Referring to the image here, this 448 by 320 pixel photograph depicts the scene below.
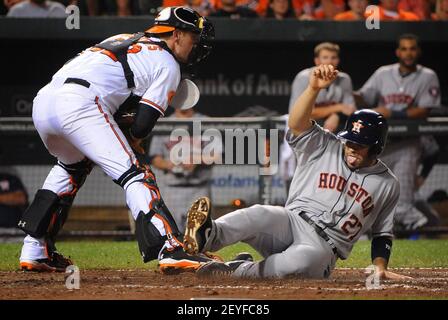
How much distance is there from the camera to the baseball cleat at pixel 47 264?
621cm

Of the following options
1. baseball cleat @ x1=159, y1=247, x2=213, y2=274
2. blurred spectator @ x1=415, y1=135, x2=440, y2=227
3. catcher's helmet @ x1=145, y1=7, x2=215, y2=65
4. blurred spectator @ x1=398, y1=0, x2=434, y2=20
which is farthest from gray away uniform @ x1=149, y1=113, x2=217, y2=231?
baseball cleat @ x1=159, y1=247, x2=213, y2=274

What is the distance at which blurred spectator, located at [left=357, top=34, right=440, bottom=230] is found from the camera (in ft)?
33.7

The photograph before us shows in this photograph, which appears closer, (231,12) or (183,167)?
(183,167)

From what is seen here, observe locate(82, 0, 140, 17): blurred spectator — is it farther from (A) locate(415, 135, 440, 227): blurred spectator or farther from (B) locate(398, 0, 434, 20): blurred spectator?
(A) locate(415, 135, 440, 227): blurred spectator

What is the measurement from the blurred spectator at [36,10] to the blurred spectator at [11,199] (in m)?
1.73

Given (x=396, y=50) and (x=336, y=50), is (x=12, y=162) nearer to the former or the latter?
(x=336, y=50)

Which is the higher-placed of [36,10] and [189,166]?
[36,10]

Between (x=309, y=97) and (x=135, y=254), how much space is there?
119 inches

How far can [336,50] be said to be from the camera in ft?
32.3

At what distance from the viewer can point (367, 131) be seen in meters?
5.68

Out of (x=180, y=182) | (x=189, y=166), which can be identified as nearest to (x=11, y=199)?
A: (x=180, y=182)

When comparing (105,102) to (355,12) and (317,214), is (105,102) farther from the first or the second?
(355,12)

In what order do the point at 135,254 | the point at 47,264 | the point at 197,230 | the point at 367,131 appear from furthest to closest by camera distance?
1. the point at 135,254
2. the point at 47,264
3. the point at 367,131
4. the point at 197,230

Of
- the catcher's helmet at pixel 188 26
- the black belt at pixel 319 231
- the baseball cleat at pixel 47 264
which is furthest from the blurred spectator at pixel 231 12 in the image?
the black belt at pixel 319 231
